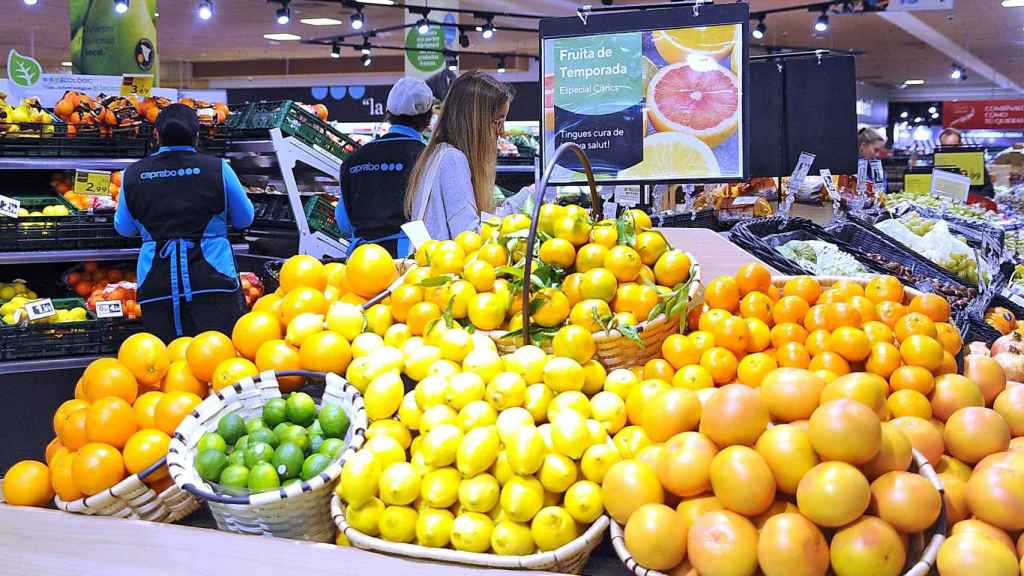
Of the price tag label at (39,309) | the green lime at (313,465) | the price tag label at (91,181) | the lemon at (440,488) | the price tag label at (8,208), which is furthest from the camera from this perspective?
the price tag label at (91,181)

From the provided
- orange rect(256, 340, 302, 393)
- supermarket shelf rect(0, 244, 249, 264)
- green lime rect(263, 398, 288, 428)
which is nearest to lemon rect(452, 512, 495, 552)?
green lime rect(263, 398, 288, 428)

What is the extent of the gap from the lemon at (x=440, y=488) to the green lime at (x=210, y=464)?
386 millimetres

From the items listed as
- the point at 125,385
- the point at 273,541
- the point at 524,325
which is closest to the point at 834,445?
the point at 524,325

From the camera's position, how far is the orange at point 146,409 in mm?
1964

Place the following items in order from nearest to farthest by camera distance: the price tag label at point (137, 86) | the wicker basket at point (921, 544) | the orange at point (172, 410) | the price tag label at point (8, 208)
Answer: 1. the wicker basket at point (921, 544)
2. the orange at point (172, 410)
3. the price tag label at point (8, 208)
4. the price tag label at point (137, 86)

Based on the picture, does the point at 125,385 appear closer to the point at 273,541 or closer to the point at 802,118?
the point at 273,541

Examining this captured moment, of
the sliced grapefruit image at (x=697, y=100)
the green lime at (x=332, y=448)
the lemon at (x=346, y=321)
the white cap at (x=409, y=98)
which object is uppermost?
the white cap at (x=409, y=98)

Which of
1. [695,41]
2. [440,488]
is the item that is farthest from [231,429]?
[695,41]

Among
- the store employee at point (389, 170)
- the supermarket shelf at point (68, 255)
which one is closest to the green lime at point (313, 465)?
the store employee at point (389, 170)

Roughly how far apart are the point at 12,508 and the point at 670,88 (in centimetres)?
216

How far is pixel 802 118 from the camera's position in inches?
176

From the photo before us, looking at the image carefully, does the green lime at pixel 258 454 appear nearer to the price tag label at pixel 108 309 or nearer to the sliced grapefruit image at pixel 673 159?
the sliced grapefruit image at pixel 673 159

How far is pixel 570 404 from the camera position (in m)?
1.77

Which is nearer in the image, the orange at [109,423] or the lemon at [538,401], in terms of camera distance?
the lemon at [538,401]
